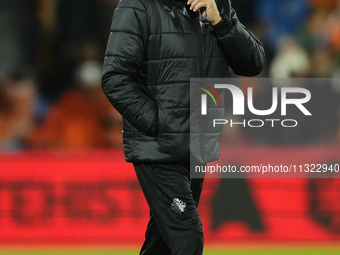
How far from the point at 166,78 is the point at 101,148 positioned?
9.45ft

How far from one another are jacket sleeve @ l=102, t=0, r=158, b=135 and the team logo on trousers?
32cm

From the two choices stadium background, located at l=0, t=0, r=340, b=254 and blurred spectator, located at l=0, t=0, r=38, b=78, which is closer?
stadium background, located at l=0, t=0, r=340, b=254

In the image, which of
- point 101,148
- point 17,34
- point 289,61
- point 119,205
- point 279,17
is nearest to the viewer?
point 119,205

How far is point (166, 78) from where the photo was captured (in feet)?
7.84

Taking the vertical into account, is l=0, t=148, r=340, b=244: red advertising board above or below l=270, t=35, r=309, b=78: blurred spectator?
below

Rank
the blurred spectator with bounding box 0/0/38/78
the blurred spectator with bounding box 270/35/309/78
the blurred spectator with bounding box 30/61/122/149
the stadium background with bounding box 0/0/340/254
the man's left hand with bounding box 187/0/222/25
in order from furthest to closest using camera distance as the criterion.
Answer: the blurred spectator with bounding box 270/35/309/78 < the blurred spectator with bounding box 0/0/38/78 < the blurred spectator with bounding box 30/61/122/149 < the stadium background with bounding box 0/0/340/254 < the man's left hand with bounding box 187/0/222/25

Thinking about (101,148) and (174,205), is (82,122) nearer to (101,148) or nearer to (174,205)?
(101,148)

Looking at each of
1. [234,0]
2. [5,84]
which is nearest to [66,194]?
[5,84]

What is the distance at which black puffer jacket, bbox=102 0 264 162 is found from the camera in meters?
2.33

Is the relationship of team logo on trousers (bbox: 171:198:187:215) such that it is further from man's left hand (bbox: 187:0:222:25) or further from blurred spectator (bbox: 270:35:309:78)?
blurred spectator (bbox: 270:35:309:78)

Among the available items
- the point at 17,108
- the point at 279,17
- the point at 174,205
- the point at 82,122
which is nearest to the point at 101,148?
the point at 82,122

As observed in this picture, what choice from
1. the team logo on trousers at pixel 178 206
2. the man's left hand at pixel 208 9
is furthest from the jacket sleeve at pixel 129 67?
the team logo on trousers at pixel 178 206

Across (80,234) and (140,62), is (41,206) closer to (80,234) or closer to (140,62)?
(80,234)

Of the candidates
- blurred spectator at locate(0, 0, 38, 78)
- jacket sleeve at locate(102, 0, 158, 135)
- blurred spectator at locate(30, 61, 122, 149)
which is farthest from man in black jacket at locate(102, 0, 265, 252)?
blurred spectator at locate(0, 0, 38, 78)
